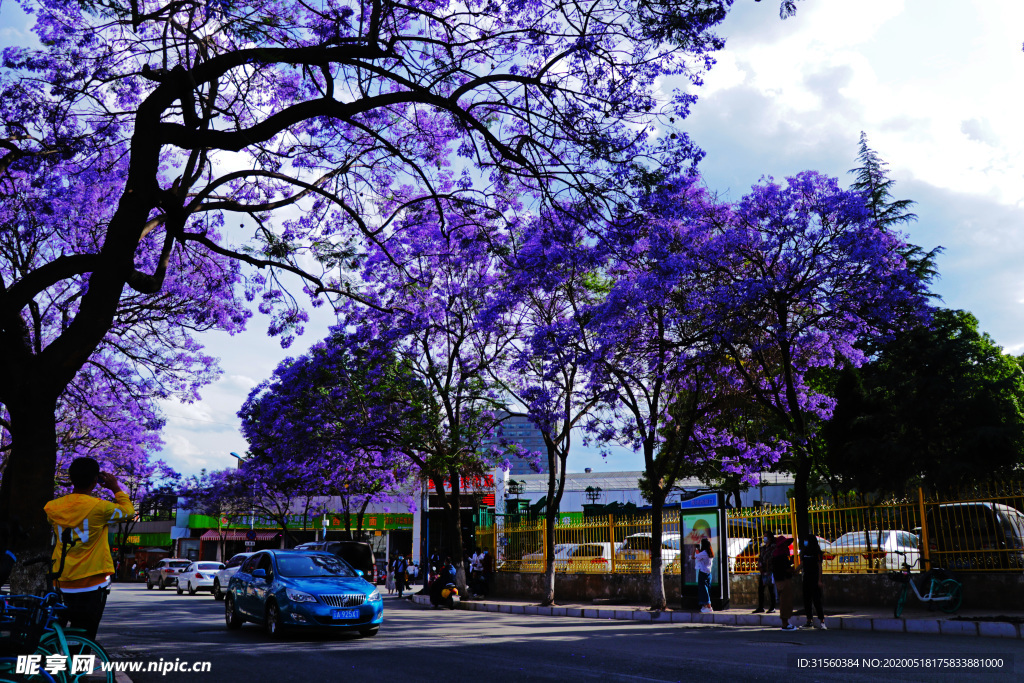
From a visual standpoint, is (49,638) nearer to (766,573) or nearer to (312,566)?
(312,566)

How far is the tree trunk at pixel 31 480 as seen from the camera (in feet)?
24.9

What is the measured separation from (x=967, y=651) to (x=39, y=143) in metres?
14.4

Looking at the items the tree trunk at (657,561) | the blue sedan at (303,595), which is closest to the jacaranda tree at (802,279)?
the tree trunk at (657,561)

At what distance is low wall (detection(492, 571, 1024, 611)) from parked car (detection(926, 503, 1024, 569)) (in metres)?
0.27

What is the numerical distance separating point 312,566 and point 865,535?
1142 cm

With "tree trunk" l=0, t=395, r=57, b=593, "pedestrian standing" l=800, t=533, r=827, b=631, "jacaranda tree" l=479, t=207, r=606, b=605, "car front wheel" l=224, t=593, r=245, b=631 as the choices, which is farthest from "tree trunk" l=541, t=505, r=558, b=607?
"tree trunk" l=0, t=395, r=57, b=593

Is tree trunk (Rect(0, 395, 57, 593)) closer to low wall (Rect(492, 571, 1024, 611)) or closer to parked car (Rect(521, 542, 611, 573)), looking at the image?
low wall (Rect(492, 571, 1024, 611))

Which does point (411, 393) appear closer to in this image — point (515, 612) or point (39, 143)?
point (515, 612)

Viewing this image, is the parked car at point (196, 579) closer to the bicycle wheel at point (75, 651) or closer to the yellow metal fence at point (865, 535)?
the yellow metal fence at point (865, 535)

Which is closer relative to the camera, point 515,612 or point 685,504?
point 685,504

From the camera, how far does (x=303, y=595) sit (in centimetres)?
1200

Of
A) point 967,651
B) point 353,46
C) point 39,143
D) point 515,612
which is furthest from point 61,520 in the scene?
point 515,612

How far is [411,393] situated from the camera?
75.5ft

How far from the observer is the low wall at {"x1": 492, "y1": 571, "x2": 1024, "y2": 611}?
14359 millimetres
